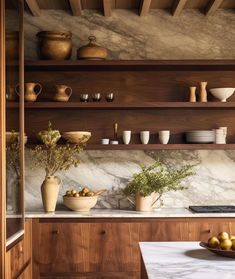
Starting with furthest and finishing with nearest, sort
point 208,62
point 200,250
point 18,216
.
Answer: point 208,62 < point 18,216 < point 200,250

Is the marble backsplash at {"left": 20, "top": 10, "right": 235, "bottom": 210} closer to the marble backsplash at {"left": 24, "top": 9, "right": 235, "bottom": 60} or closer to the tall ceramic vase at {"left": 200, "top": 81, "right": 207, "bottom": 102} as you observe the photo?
Result: the marble backsplash at {"left": 24, "top": 9, "right": 235, "bottom": 60}

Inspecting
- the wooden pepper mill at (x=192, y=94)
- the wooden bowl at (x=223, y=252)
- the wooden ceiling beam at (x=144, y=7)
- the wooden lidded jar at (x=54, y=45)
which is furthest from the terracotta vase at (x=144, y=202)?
the wooden bowl at (x=223, y=252)

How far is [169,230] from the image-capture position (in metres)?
3.96

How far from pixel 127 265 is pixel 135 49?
198cm

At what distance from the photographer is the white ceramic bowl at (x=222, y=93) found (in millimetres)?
4355

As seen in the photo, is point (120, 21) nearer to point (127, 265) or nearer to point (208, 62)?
point (208, 62)

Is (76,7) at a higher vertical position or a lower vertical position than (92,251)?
higher

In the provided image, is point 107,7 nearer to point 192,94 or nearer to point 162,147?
point 192,94

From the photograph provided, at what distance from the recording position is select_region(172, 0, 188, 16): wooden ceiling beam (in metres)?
4.31

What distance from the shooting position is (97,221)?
399 cm

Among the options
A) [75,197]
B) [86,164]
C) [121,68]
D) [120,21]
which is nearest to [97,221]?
[75,197]

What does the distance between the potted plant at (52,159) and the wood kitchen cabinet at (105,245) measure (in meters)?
0.31

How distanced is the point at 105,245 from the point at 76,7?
2114 mm

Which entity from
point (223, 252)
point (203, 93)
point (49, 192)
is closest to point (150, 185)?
point (49, 192)
